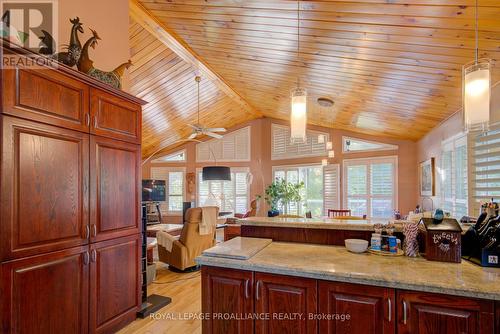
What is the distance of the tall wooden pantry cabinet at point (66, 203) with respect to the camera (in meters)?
1.61

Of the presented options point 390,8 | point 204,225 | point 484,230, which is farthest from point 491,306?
point 204,225

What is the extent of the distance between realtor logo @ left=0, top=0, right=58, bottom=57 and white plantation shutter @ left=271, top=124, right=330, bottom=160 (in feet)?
19.8

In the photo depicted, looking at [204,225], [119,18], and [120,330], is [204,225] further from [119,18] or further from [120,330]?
[119,18]

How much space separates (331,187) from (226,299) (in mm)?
5665

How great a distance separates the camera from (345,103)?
4.56 m

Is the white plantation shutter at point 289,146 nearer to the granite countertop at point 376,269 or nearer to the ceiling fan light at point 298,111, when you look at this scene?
the ceiling fan light at point 298,111

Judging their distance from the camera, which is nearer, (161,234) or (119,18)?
(119,18)

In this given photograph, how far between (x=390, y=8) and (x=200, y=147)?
7209 millimetres

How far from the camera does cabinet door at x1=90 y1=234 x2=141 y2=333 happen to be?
216 centimetres

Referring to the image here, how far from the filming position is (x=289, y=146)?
779cm

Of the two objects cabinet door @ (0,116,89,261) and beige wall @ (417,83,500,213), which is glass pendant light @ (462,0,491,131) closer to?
beige wall @ (417,83,500,213)

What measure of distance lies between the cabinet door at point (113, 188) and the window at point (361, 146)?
5.46 m

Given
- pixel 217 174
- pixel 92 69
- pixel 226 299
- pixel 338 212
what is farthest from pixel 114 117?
pixel 338 212

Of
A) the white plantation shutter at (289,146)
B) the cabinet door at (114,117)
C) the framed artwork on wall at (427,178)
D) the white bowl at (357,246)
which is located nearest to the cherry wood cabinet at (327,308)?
the white bowl at (357,246)
